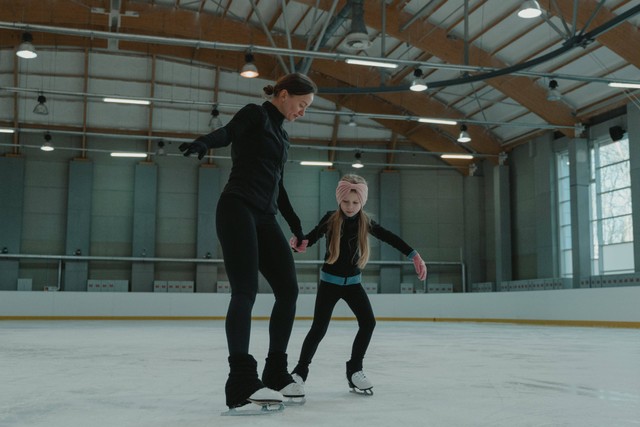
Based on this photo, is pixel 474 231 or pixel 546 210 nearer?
pixel 546 210

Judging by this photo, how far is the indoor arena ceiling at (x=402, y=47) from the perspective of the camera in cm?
1748

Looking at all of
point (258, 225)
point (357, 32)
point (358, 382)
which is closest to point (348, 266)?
point (358, 382)

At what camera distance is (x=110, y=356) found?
21.7 ft

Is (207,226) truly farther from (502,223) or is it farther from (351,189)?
(351,189)

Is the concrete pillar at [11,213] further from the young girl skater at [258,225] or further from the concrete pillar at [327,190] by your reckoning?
the young girl skater at [258,225]

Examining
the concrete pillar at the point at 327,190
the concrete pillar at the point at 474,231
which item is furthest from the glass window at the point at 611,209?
the concrete pillar at the point at 327,190

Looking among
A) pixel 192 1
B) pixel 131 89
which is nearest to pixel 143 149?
pixel 131 89

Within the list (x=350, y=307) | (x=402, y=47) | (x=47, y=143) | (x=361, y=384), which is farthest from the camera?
(x=47, y=143)

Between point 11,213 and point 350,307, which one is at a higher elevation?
point 11,213

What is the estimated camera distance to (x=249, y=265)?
10.8ft

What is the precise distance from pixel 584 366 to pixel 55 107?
84.1ft

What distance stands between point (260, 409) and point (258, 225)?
903mm

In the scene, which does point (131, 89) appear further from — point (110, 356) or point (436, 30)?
point (110, 356)

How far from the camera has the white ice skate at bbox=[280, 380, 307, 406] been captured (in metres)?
3.49
